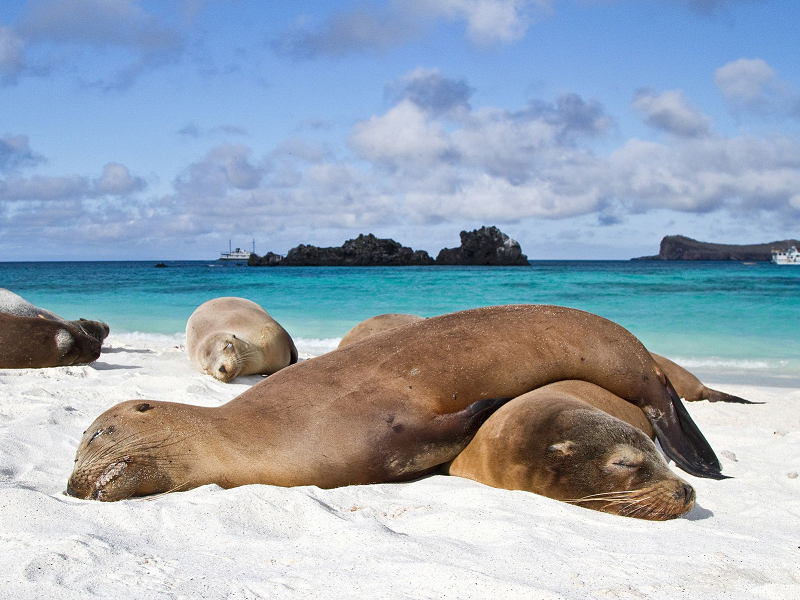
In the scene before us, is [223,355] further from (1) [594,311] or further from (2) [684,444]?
(1) [594,311]

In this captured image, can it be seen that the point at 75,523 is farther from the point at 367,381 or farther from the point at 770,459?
the point at 770,459

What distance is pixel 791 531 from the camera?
10.4ft

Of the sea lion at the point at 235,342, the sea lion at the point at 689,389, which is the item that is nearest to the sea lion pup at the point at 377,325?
the sea lion at the point at 235,342

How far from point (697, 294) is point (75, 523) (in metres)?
25.4

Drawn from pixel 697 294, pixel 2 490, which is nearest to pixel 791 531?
pixel 2 490

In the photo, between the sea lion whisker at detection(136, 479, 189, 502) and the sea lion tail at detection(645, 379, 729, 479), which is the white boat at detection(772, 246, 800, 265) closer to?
the sea lion tail at detection(645, 379, 729, 479)

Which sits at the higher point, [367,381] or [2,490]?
[367,381]

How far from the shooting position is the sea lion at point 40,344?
23.1 ft

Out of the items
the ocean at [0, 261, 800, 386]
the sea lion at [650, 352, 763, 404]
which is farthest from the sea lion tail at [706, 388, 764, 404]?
the ocean at [0, 261, 800, 386]

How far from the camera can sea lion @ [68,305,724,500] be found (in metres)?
3.32

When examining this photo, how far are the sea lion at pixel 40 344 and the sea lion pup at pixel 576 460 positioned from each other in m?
5.31

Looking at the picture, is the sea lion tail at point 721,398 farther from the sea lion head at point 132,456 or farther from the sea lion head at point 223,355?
the sea lion head at point 132,456

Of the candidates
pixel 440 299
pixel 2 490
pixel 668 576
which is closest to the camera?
pixel 668 576

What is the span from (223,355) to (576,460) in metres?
4.87
